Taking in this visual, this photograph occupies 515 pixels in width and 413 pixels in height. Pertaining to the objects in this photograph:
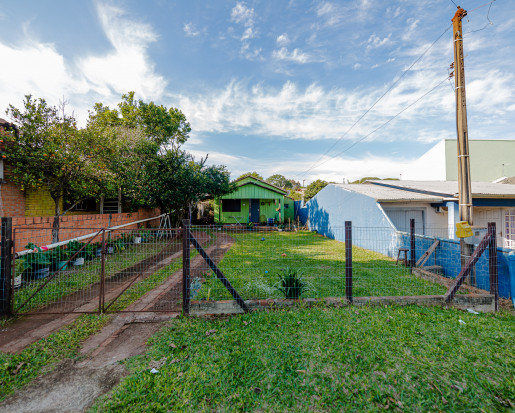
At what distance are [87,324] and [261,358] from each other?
2902 mm

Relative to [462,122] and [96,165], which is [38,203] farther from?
[462,122]

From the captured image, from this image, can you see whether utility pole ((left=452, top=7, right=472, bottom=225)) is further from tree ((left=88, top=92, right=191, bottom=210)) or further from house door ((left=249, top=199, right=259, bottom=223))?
house door ((left=249, top=199, right=259, bottom=223))

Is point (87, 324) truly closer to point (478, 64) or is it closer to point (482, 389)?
point (482, 389)

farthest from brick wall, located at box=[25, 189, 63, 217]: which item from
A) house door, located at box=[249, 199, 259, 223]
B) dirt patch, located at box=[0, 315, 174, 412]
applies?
house door, located at box=[249, 199, 259, 223]

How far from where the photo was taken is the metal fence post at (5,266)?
3615mm

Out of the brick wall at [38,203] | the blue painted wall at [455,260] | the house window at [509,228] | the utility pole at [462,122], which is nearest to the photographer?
the blue painted wall at [455,260]

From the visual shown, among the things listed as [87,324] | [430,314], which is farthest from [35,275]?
[430,314]

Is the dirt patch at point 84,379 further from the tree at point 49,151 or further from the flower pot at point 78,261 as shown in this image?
the tree at point 49,151

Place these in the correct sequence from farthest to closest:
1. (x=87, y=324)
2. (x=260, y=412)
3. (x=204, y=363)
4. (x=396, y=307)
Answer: (x=396, y=307) < (x=87, y=324) < (x=204, y=363) < (x=260, y=412)

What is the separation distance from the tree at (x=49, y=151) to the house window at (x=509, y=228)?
18.2 metres

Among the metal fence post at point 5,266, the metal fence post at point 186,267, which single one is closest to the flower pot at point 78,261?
the metal fence post at point 5,266

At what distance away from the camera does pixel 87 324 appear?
3.56 meters

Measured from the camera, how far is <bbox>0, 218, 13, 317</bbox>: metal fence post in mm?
3615

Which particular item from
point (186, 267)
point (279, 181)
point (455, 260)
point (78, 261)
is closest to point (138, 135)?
point (78, 261)
